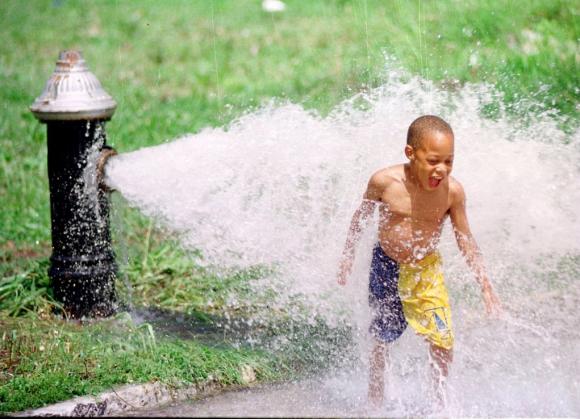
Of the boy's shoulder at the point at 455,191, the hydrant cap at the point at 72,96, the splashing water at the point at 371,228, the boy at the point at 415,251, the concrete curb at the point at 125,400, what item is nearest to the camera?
the concrete curb at the point at 125,400

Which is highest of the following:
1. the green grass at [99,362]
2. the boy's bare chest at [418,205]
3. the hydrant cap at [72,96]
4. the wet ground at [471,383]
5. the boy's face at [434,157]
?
the hydrant cap at [72,96]

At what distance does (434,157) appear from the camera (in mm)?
4363

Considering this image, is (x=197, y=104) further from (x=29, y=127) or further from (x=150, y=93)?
(x=29, y=127)

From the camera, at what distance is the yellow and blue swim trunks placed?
4434mm

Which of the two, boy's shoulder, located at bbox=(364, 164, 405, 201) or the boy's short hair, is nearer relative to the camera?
the boy's short hair

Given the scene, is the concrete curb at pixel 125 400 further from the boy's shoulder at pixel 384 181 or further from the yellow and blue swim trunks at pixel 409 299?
the boy's shoulder at pixel 384 181

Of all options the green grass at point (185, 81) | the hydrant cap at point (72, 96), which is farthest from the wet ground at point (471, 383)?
the hydrant cap at point (72, 96)

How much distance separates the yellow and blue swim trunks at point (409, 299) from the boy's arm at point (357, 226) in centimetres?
11

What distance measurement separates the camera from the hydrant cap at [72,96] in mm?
5328

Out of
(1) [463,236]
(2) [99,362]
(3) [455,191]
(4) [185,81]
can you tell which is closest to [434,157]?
(3) [455,191]

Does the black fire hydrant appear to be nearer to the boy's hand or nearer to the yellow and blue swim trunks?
the yellow and blue swim trunks

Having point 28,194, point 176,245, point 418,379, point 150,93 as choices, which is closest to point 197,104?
point 150,93

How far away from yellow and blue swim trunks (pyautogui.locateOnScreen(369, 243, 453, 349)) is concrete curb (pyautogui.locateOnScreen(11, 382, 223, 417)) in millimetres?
839

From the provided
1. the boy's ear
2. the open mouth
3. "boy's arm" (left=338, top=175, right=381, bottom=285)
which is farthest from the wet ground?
the boy's ear
